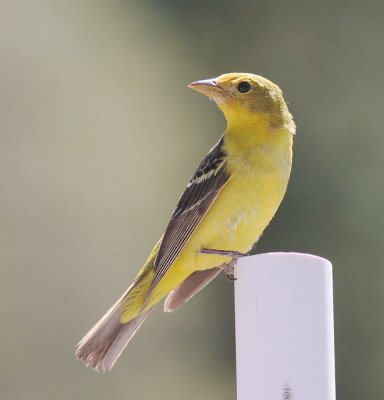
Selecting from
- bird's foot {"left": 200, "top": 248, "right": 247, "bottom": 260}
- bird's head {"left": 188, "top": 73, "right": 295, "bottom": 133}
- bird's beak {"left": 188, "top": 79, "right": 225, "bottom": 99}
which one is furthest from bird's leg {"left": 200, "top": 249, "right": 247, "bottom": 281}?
bird's beak {"left": 188, "top": 79, "right": 225, "bottom": 99}

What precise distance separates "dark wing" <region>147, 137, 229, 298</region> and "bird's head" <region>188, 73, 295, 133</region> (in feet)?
0.65

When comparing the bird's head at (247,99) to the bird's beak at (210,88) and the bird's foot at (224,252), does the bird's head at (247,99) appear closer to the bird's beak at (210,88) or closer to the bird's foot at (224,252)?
the bird's beak at (210,88)

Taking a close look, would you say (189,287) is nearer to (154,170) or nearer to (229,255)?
(229,255)

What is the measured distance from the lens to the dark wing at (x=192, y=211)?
5.63 metres

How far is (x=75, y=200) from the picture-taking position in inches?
640

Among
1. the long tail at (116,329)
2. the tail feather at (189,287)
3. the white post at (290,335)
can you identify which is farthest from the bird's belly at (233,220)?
the white post at (290,335)

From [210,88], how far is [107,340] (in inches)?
47.7

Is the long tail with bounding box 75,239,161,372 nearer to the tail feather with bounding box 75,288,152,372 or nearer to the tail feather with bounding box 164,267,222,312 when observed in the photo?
the tail feather with bounding box 75,288,152,372

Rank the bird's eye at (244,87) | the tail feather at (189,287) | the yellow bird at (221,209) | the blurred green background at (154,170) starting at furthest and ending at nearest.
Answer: the blurred green background at (154,170) < the bird's eye at (244,87) < the tail feather at (189,287) < the yellow bird at (221,209)

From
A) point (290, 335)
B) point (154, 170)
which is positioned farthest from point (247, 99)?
point (154, 170)

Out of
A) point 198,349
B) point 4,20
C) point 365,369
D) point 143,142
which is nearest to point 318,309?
point 365,369

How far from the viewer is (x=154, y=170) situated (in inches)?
671

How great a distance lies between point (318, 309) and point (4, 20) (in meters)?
15.9

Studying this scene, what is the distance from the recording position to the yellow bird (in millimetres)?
5613
